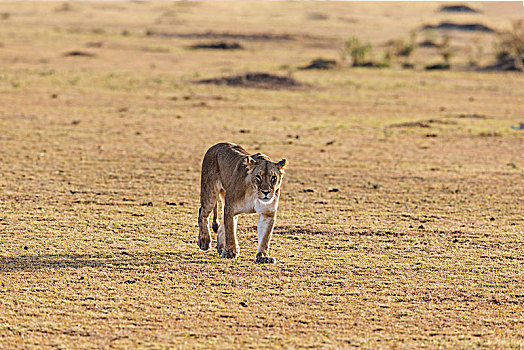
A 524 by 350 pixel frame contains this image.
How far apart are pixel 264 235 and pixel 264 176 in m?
0.91

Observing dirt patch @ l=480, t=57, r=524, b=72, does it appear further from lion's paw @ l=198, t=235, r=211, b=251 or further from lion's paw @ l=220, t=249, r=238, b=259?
lion's paw @ l=220, t=249, r=238, b=259

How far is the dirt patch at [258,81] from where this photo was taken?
3027cm

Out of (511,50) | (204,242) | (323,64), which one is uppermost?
(511,50)

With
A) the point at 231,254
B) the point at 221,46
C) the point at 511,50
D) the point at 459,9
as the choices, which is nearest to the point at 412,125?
the point at 231,254

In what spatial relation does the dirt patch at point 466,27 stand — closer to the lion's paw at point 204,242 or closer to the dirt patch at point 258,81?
the dirt patch at point 258,81

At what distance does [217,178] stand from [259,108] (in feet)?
50.9

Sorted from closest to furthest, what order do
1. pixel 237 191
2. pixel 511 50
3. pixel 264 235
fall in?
pixel 237 191, pixel 264 235, pixel 511 50

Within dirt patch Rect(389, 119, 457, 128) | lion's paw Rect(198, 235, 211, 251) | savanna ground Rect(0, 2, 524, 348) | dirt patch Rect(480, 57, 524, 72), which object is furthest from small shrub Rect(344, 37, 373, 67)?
lion's paw Rect(198, 235, 211, 251)

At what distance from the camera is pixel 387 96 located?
95.0ft

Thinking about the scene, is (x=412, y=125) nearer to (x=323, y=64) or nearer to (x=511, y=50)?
(x=323, y=64)

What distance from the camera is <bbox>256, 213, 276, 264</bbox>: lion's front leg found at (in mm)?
8445

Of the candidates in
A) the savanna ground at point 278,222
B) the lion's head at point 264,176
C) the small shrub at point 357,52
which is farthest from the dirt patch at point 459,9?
the lion's head at point 264,176

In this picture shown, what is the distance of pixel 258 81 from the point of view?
31.0m

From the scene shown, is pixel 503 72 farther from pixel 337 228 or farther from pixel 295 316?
pixel 295 316
